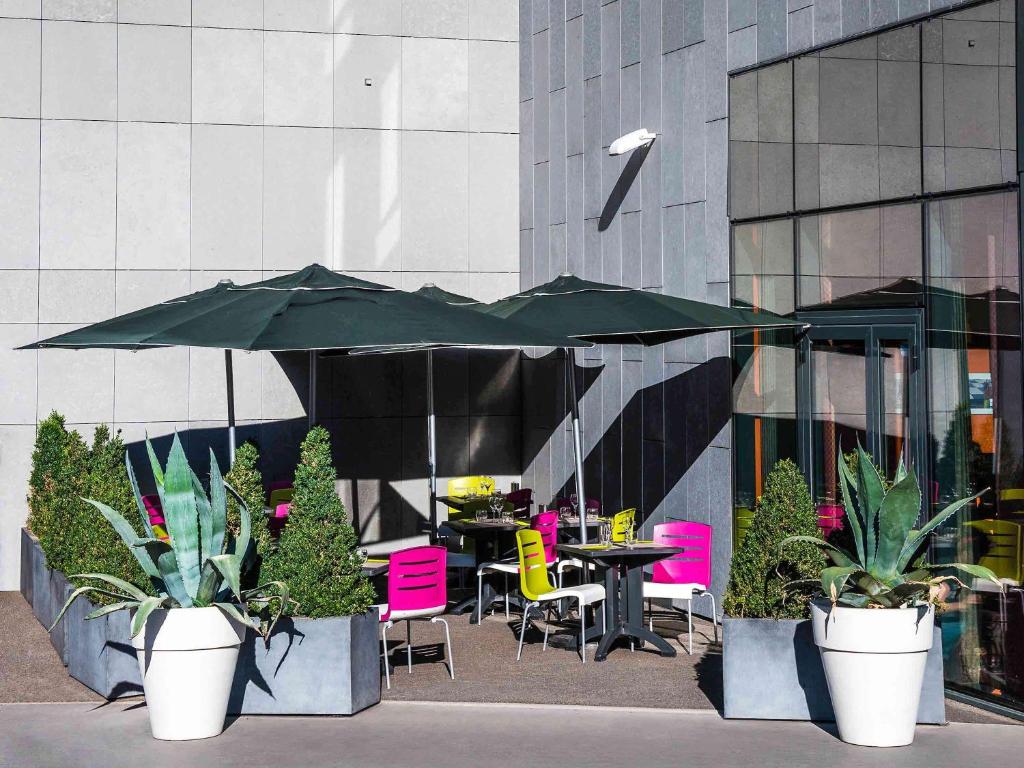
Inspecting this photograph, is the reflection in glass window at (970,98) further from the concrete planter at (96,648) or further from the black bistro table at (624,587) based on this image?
the concrete planter at (96,648)

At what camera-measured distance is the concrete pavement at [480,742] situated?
7035 millimetres

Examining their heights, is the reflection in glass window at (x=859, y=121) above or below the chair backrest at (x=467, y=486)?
above

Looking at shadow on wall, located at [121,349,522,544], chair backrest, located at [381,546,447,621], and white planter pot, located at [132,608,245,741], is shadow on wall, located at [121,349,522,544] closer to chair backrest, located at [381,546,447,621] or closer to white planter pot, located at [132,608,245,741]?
chair backrest, located at [381,546,447,621]

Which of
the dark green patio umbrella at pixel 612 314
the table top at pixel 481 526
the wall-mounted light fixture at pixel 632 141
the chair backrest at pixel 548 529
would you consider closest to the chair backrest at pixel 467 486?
the table top at pixel 481 526

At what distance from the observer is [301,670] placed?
801 cm

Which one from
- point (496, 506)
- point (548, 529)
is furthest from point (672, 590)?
point (496, 506)

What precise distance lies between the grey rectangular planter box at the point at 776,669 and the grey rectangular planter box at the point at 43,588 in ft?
15.7

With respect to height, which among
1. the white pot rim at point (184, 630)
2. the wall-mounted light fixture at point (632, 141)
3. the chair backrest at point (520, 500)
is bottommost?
the white pot rim at point (184, 630)

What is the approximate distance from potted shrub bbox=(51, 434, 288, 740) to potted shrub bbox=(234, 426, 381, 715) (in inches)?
12.7

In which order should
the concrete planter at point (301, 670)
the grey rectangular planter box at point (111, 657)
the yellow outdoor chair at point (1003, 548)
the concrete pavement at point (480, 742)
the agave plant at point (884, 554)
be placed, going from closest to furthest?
the concrete pavement at point (480, 742)
the agave plant at point (884, 554)
the concrete planter at point (301, 670)
the yellow outdoor chair at point (1003, 548)
the grey rectangular planter box at point (111, 657)

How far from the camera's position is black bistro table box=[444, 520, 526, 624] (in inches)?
465

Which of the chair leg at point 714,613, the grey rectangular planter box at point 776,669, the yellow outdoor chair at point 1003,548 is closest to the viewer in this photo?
the grey rectangular planter box at point 776,669

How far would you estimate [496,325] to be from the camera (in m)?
9.35

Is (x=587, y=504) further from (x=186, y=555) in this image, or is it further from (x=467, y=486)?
(x=186, y=555)
